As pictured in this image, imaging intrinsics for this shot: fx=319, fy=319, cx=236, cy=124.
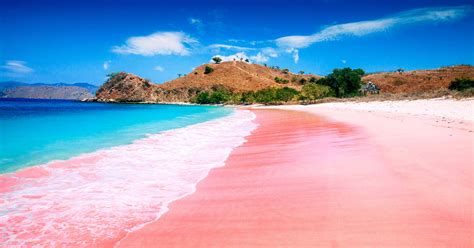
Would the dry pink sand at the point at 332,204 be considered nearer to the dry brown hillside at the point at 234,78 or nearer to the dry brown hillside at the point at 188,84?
the dry brown hillside at the point at 188,84

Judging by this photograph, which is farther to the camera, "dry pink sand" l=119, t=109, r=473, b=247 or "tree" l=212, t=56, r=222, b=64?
"tree" l=212, t=56, r=222, b=64

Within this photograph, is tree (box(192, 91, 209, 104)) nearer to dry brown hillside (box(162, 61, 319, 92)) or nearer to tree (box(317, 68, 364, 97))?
dry brown hillside (box(162, 61, 319, 92))

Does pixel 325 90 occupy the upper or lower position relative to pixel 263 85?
lower

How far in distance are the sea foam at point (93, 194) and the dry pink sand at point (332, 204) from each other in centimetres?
37

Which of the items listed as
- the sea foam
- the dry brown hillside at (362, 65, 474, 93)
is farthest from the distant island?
the sea foam

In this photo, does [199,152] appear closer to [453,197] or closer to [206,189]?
[206,189]

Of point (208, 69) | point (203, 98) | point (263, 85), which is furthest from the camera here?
point (208, 69)

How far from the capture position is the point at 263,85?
125875 mm

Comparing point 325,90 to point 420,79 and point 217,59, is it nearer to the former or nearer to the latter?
point 420,79

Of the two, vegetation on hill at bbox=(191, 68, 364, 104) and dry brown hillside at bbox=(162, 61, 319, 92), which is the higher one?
dry brown hillside at bbox=(162, 61, 319, 92)

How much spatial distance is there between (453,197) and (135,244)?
3.67m

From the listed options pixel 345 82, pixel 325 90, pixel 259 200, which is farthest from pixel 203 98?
pixel 259 200

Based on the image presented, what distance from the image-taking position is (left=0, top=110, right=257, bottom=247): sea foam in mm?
3557

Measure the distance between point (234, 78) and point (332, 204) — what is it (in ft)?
434
